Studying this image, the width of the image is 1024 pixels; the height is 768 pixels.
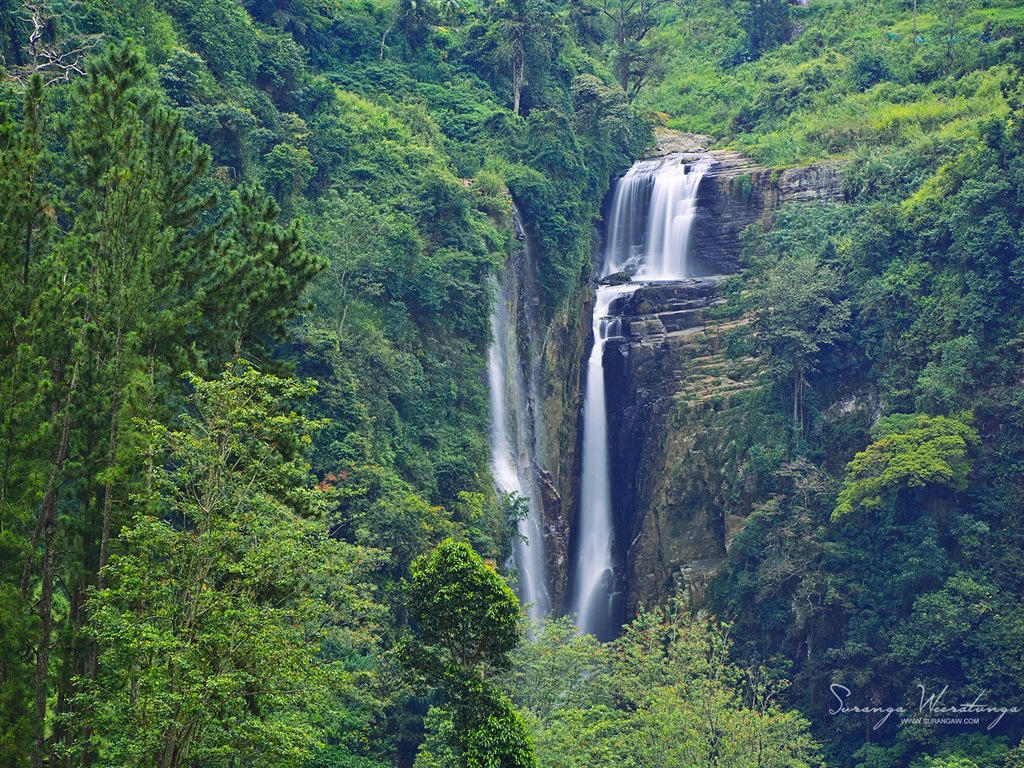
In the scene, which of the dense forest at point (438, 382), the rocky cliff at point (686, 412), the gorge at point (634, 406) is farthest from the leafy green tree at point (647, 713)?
the rocky cliff at point (686, 412)

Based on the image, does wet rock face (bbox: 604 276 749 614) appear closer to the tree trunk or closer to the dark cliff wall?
the dark cliff wall

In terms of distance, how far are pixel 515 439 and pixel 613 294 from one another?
6746 mm

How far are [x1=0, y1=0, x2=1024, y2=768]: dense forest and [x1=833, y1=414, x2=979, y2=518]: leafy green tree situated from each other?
112 mm

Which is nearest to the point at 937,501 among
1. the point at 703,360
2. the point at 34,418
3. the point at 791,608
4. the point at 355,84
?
the point at 791,608

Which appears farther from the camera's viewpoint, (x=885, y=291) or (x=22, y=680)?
(x=885, y=291)

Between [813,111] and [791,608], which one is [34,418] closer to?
[791,608]

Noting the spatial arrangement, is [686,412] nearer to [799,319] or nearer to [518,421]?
[799,319]

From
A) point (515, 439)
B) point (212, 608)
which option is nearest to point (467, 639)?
point (212, 608)

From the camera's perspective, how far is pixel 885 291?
111 feet

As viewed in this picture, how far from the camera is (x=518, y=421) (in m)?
33.9

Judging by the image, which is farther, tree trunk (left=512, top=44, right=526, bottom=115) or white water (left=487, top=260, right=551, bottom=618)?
tree trunk (left=512, top=44, right=526, bottom=115)

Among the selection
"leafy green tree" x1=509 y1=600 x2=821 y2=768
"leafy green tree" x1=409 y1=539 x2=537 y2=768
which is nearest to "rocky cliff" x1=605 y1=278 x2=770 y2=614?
"leafy green tree" x1=509 y1=600 x2=821 y2=768

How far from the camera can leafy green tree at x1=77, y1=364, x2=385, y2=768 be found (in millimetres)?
12195

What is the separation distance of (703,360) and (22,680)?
2615 centimetres
